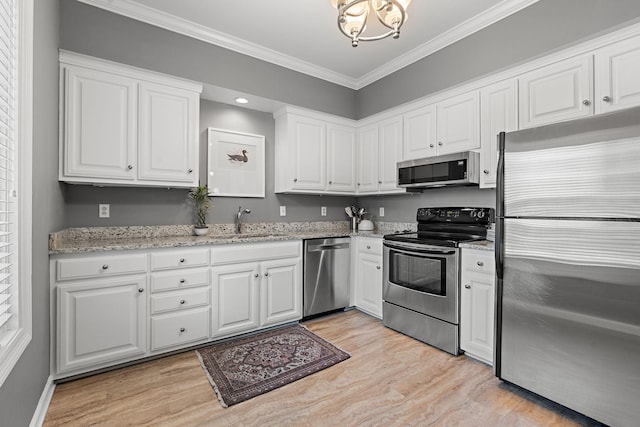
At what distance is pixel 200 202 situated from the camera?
10.2 feet

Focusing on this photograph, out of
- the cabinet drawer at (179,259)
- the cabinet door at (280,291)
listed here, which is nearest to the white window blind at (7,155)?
the cabinet drawer at (179,259)

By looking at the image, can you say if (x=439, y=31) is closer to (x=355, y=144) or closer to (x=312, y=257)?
(x=355, y=144)

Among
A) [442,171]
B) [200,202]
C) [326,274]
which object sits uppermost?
[442,171]

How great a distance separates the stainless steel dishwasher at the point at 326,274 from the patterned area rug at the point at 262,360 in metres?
0.41

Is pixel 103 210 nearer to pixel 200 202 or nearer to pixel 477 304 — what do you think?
pixel 200 202

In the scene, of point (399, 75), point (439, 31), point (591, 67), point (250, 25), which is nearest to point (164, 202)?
point (250, 25)

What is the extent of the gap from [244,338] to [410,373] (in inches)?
56.6

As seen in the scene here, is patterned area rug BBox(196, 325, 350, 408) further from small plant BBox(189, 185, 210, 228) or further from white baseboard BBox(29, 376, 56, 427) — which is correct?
small plant BBox(189, 185, 210, 228)

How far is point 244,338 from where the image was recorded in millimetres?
2777

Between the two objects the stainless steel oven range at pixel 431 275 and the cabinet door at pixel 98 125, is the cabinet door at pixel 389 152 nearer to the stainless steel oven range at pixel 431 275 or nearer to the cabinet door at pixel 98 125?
the stainless steel oven range at pixel 431 275

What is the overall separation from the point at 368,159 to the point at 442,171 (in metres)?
1.12

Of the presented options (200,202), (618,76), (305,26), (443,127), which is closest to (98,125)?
(200,202)

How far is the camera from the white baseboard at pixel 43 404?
5.34ft

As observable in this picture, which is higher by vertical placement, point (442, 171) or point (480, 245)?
point (442, 171)
